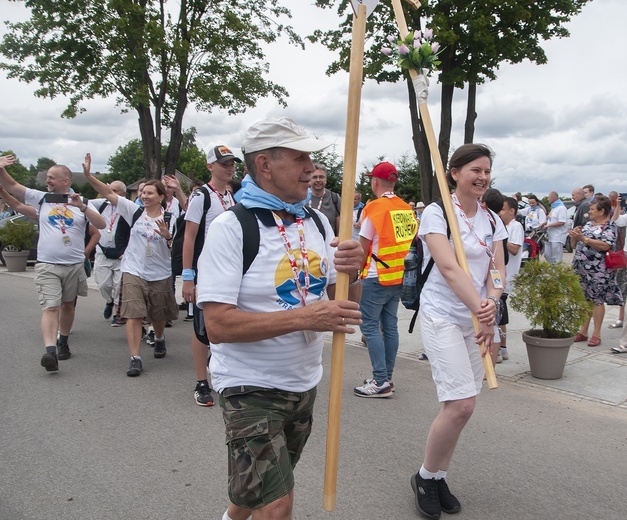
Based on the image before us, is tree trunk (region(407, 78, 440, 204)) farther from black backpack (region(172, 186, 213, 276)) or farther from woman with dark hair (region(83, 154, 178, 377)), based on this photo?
black backpack (region(172, 186, 213, 276))

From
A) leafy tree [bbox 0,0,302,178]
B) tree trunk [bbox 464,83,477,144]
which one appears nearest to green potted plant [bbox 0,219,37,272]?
leafy tree [bbox 0,0,302,178]

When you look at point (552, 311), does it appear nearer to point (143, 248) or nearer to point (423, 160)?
point (143, 248)

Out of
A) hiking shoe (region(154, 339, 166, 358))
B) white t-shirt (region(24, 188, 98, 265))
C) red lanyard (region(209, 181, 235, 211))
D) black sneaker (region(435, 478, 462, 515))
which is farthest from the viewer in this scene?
hiking shoe (region(154, 339, 166, 358))

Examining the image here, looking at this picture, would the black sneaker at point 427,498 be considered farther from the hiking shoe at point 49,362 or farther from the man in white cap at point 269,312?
the hiking shoe at point 49,362

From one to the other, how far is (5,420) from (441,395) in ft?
11.4

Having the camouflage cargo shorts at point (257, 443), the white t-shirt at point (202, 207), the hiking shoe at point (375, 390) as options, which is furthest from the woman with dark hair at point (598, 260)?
the camouflage cargo shorts at point (257, 443)

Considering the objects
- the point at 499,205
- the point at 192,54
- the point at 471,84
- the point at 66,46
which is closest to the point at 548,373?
the point at 499,205

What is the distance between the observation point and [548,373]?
602 cm

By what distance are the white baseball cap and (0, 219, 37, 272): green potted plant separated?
1431cm

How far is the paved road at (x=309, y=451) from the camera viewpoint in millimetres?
3486

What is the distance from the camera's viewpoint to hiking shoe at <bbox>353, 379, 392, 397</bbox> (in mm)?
5492

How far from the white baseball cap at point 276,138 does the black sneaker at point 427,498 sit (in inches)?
80.7

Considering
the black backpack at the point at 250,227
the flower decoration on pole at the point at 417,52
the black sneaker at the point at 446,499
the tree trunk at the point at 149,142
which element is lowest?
the black sneaker at the point at 446,499

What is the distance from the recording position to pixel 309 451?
14.0 ft
